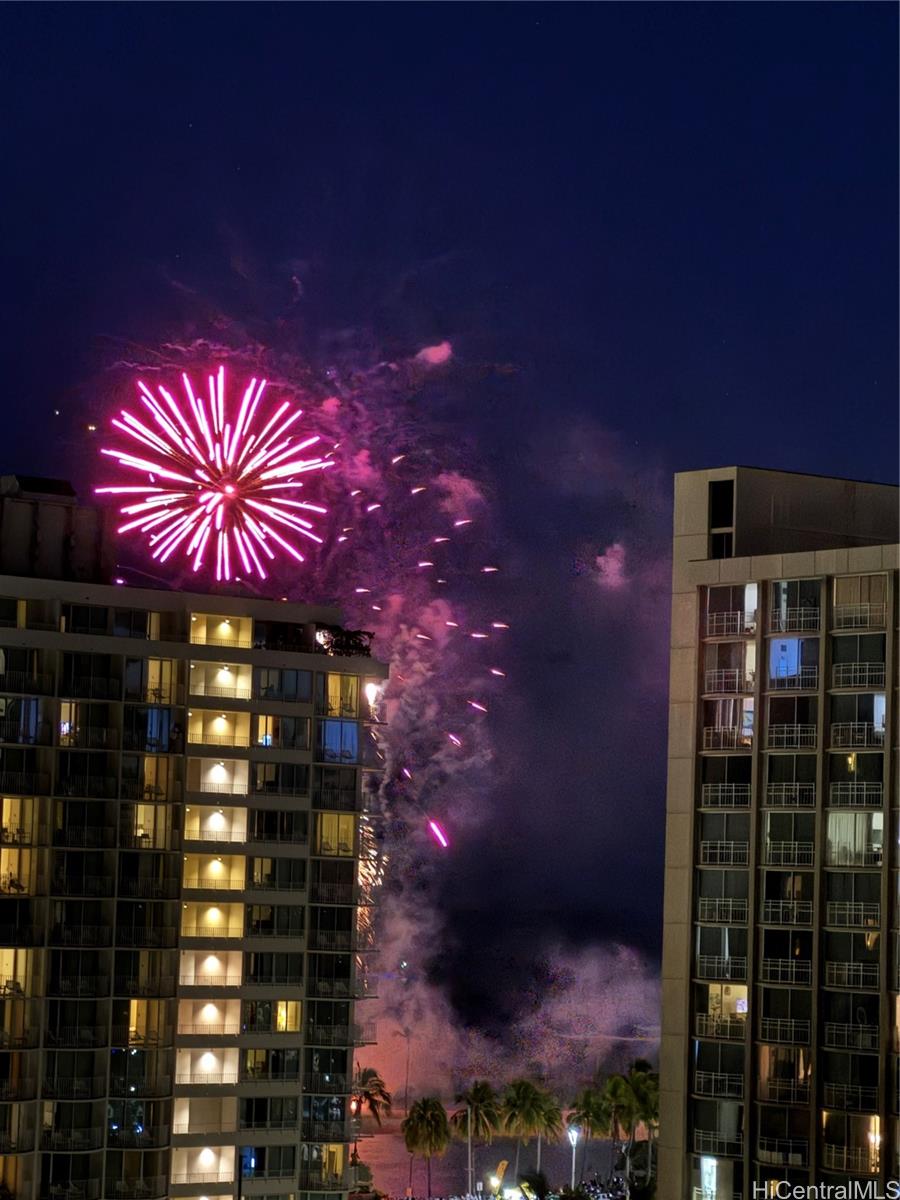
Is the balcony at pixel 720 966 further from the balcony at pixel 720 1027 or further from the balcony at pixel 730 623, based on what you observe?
the balcony at pixel 730 623

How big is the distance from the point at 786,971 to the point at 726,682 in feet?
38.3

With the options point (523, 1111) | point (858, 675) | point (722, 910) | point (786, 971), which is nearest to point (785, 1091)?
point (786, 971)

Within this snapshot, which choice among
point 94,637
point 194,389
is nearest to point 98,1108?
point 94,637

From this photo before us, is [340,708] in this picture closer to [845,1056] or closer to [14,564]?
[14,564]

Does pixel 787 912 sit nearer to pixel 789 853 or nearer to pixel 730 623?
pixel 789 853

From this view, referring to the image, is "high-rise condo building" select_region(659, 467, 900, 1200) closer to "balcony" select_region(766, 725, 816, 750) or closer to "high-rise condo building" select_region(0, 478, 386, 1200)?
"balcony" select_region(766, 725, 816, 750)

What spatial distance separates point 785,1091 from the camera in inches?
3824

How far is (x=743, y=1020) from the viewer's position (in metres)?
98.5

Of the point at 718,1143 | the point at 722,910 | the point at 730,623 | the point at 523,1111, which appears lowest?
the point at 523,1111

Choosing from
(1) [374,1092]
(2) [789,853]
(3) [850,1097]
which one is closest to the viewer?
(3) [850,1097]

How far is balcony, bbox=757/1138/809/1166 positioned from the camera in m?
95.9

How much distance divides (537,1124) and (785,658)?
88381 mm

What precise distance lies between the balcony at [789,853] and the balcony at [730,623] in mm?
8549

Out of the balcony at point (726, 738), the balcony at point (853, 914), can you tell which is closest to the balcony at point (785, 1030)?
the balcony at point (853, 914)
